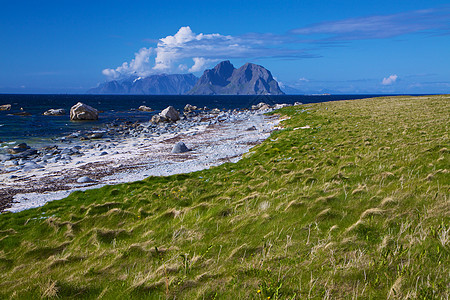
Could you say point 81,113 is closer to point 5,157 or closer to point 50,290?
point 5,157

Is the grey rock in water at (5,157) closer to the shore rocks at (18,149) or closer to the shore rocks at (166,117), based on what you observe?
the shore rocks at (18,149)

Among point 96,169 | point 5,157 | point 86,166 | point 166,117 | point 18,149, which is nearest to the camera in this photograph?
point 96,169

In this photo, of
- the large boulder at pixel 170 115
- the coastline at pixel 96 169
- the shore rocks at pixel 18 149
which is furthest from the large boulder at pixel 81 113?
the coastline at pixel 96 169

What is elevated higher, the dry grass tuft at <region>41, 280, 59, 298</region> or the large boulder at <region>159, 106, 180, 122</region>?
the large boulder at <region>159, 106, 180, 122</region>

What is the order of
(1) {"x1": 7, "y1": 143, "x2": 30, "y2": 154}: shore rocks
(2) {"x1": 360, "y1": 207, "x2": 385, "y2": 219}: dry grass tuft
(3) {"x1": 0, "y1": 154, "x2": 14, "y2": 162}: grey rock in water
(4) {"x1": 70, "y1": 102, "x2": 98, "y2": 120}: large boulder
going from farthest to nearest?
(4) {"x1": 70, "y1": 102, "x2": 98, "y2": 120}: large boulder, (1) {"x1": 7, "y1": 143, "x2": 30, "y2": 154}: shore rocks, (3) {"x1": 0, "y1": 154, "x2": 14, "y2": 162}: grey rock in water, (2) {"x1": 360, "y1": 207, "x2": 385, "y2": 219}: dry grass tuft

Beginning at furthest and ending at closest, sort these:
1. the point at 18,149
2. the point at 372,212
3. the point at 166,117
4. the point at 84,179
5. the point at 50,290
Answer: the point at 166,117
the point at 18,149
the point at 84,179
the point at 372,212
the point at 50,290

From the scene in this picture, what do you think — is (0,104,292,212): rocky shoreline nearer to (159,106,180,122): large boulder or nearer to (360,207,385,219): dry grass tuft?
(360,207,385,219): dry grass tuft

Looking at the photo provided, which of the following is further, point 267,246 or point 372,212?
point 372,212

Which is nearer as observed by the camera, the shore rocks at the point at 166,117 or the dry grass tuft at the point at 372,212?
the dry grass tuft at the point at 372,212

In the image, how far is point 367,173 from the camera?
898cm

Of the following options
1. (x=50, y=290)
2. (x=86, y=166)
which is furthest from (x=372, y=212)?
(x=86, y=166)

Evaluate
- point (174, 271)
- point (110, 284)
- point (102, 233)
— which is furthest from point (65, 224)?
point (174, 271)

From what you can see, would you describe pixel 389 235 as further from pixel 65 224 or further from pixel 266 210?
pixel 65 224

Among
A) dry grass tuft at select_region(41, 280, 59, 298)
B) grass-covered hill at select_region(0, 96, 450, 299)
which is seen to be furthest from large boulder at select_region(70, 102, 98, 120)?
dry grass tuft at select_region(41, 280, 59, 298)
